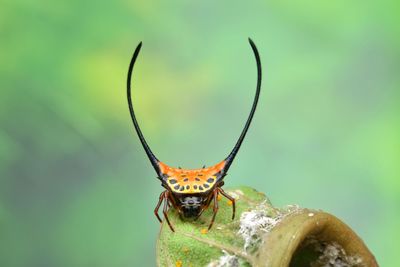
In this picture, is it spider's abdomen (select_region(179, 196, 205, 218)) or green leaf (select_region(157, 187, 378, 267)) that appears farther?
spider's abdomen (select_region(179, 196, 205, 218))

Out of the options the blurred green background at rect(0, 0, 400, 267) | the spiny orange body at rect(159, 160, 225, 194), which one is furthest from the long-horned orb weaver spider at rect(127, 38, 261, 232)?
the blurred green background at rect(0, 0, 400, 267)

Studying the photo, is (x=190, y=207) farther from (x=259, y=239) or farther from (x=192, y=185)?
(x=259, y=239)

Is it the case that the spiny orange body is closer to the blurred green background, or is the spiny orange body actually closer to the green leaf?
the green leaf

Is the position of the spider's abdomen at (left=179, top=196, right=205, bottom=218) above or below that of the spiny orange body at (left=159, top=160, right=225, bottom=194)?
below

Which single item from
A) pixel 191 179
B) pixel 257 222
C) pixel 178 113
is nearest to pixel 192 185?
pixel 191 179

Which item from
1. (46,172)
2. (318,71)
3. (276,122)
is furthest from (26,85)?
(318,71)

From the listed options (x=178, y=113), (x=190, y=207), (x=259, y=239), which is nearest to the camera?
(x=259, y=239)
